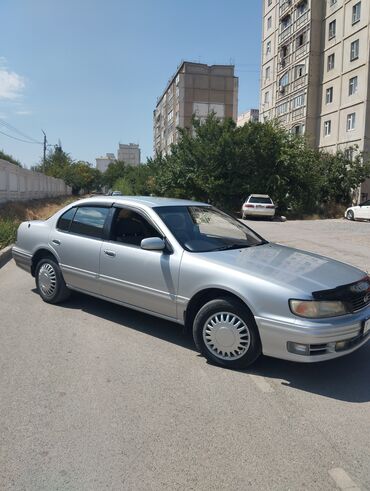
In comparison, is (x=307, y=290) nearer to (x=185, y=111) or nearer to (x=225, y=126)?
(x=225, y=126)

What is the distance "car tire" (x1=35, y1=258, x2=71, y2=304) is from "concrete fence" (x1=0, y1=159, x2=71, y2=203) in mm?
18450

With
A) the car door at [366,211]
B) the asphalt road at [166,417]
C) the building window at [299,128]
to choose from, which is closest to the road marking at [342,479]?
the asphalt road at [166,417]

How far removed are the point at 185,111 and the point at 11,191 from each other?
58.1 meters

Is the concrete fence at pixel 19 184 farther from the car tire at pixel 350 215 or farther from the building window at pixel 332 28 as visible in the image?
the building window at pixel 332 28

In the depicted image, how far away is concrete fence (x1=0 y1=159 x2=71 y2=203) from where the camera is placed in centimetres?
2409

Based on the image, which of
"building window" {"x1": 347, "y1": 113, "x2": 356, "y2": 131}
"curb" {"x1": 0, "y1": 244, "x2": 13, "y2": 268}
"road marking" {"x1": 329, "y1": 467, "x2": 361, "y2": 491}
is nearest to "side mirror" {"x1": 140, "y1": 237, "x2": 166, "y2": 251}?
"road marking" {"x1": 329, "y1": 467, "x2": 361, "y2": 491}

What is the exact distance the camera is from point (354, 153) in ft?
123

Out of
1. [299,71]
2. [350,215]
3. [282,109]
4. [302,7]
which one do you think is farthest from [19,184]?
[302,7]

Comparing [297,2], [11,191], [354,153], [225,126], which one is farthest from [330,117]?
[11,191]

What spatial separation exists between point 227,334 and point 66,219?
3.15 metres

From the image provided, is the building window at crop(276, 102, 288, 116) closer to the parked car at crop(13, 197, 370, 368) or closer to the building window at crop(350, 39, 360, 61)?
the building window at crop(350, 39, 360, 61)

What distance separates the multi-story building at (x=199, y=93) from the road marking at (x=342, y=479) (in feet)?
257

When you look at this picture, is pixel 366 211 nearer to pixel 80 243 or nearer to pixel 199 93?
pixel 80 243

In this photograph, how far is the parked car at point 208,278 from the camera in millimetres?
3941
